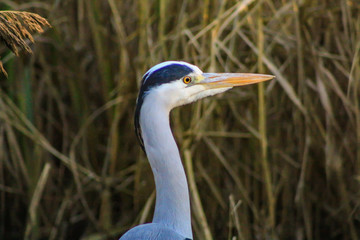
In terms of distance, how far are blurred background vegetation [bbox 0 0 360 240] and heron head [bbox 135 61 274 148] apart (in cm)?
68

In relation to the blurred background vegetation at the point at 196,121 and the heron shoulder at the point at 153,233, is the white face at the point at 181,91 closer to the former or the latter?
the heron shoulder at the point at 153,233

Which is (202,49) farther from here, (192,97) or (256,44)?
(192,97)

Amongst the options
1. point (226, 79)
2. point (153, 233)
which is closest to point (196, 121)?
point (226, 79)

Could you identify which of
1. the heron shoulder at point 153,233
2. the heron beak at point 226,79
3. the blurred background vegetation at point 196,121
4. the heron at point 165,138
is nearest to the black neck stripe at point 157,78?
the heron at point 165,138

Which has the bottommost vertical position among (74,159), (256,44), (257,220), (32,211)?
(257,220)

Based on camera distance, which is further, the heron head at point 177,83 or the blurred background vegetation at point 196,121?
the blurred background vegetation at point 196,121

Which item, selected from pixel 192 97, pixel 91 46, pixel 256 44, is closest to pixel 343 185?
pixel 256 44

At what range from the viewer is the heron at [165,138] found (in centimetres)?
199

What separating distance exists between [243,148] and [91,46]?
1.05 m

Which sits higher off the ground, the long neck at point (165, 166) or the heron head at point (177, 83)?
the heron head at point (177, 83)

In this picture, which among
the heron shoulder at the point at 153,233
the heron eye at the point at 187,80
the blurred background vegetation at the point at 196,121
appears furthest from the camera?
the blurred background vegetation at the point at 196,121

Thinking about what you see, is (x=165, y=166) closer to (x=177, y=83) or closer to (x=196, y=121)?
(x=177, y=83)

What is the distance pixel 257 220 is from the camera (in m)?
3.10

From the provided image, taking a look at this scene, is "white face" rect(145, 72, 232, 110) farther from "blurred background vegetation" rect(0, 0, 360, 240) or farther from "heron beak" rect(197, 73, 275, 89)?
"blurred background vegetation" rect(0, 0, 360, 240)
